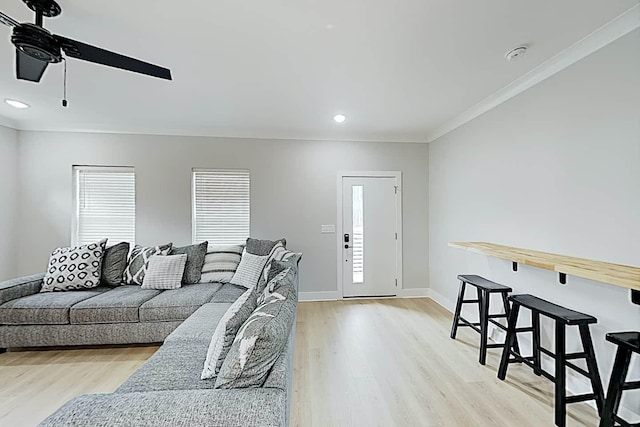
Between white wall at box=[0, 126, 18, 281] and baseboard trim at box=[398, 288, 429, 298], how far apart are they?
552 centimetres

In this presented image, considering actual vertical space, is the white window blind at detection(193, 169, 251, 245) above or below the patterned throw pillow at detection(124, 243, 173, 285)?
above

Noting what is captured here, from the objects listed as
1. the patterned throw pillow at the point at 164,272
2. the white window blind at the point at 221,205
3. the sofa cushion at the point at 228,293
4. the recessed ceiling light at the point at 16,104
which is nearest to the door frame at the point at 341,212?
the white window blind at the point at 221,205

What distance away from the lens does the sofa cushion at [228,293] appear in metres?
3.18

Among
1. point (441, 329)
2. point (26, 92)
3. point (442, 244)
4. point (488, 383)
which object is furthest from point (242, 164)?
point (488, 383)

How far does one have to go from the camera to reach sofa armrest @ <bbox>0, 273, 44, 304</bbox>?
2980 mm

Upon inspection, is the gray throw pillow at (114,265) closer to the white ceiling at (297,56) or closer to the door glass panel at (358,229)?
the white ceiling at (297,56)

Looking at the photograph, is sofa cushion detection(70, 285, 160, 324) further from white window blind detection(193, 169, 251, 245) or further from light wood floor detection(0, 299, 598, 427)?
white window blind detection(193, 169, 251, 245)

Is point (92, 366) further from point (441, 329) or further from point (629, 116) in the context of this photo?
point (629, 116)

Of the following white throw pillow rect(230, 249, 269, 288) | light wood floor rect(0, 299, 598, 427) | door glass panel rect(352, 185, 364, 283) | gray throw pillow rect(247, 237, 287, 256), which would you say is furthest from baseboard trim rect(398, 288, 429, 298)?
white throw pillow rect(230, 249, 269, 288)

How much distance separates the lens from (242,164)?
181 inches

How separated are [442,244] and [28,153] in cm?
599

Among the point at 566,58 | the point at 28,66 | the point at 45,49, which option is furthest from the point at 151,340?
the point at 566,58

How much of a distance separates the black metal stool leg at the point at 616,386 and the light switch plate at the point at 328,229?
3.41m

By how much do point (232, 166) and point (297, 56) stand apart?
2538mm
